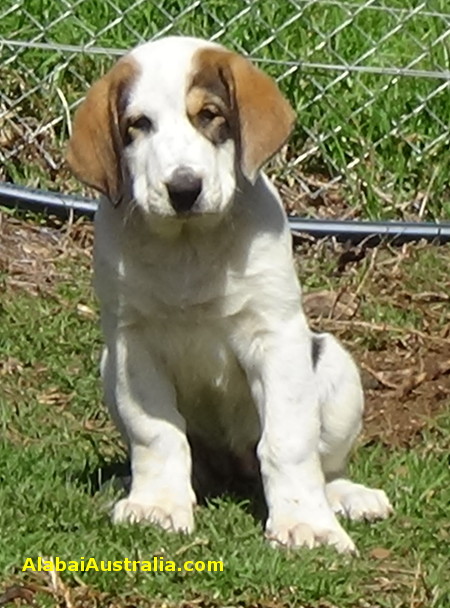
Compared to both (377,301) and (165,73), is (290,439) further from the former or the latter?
(377,301)

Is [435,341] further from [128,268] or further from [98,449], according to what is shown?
[128,268]

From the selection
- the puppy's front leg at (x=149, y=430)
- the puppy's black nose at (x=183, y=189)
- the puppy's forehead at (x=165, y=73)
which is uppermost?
the puppy's forehead at (x=165, y=73)

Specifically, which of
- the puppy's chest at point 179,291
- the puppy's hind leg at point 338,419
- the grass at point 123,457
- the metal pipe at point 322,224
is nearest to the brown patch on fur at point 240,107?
the puppy's chest at point 179,291

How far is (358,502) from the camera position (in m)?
4.97

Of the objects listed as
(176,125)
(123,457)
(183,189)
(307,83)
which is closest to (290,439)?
(183,189)

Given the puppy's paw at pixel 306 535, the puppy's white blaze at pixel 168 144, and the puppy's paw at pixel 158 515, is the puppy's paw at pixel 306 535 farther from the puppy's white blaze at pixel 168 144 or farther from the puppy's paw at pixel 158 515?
the puppy's white blaze at pixel 168 144

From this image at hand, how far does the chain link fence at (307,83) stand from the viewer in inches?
299

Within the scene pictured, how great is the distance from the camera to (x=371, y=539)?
4754 mm

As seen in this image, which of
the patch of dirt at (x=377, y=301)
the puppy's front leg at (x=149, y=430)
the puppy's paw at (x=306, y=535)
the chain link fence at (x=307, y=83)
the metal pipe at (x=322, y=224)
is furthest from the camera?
the chain link fence at (x=307, y=83)

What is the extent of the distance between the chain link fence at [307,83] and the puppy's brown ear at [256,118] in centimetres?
278

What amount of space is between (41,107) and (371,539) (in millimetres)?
3478

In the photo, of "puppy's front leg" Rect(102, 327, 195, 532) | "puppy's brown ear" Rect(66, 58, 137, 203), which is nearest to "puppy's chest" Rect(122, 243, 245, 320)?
"puppy's front leg" Rect(102, 327, 195, 532)

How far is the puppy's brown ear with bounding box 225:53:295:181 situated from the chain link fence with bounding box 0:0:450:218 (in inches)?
110

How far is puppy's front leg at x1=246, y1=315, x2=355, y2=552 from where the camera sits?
4652 millimetres
